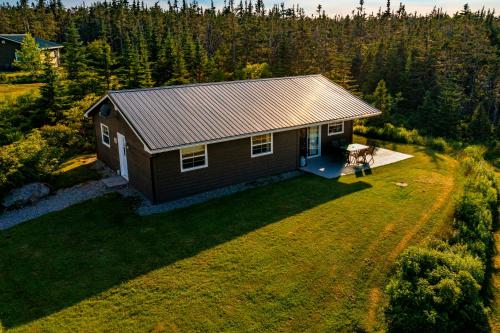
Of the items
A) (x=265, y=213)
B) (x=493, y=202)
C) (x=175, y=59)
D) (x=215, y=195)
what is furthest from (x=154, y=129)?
(x=175, y=59)

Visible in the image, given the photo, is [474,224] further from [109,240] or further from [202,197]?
[109,240]

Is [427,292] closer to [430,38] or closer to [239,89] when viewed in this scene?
[239,89]

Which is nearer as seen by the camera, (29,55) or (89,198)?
(89,198)

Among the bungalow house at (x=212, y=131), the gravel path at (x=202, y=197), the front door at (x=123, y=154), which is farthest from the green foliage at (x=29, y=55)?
the gravel path at (x=202, y=197)

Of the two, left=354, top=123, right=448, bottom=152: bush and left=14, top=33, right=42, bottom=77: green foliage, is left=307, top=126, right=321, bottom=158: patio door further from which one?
left=14, top=33, right=42, bottom=77: green foliage

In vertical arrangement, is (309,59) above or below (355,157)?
above

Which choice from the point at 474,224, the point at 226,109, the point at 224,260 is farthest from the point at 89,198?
the point at 474,224

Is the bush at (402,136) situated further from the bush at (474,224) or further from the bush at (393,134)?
the bush at (474,224)
